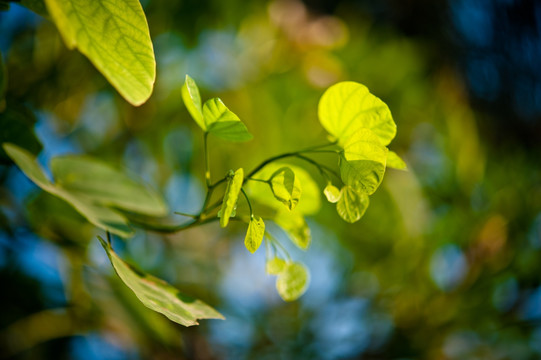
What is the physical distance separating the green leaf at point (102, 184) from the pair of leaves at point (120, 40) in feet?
0.51

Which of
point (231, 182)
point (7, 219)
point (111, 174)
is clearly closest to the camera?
point (231, 182)

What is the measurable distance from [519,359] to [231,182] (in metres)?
0.91

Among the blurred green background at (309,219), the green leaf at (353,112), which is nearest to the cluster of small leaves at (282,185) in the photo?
the green leaf at (353,112)

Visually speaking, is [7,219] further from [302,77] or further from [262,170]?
[302,77]

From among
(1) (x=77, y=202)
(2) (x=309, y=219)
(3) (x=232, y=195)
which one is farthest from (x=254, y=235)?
(2) (x=309, y=219)

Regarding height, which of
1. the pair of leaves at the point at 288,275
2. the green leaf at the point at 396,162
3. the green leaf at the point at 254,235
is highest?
the green leaf at the point at 396,162

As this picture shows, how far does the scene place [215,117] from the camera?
0.22m

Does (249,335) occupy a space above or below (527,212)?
below

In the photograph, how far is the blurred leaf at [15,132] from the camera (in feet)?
0.93

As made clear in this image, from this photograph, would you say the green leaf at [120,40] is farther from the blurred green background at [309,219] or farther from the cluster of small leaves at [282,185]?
the blurred green background at [309,219]

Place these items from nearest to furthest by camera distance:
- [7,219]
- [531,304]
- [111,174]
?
1. [111,174]
2. [7,219]
3. [531,304]

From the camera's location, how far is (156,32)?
0.73m

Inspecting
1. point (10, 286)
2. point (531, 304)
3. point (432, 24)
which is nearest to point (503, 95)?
point (432, 24)

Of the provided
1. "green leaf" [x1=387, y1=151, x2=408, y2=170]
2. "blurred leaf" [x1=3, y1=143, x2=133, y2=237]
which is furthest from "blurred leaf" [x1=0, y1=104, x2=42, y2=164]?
"green leaf" [x1=387, y1=151, x2=408, y2=170]
